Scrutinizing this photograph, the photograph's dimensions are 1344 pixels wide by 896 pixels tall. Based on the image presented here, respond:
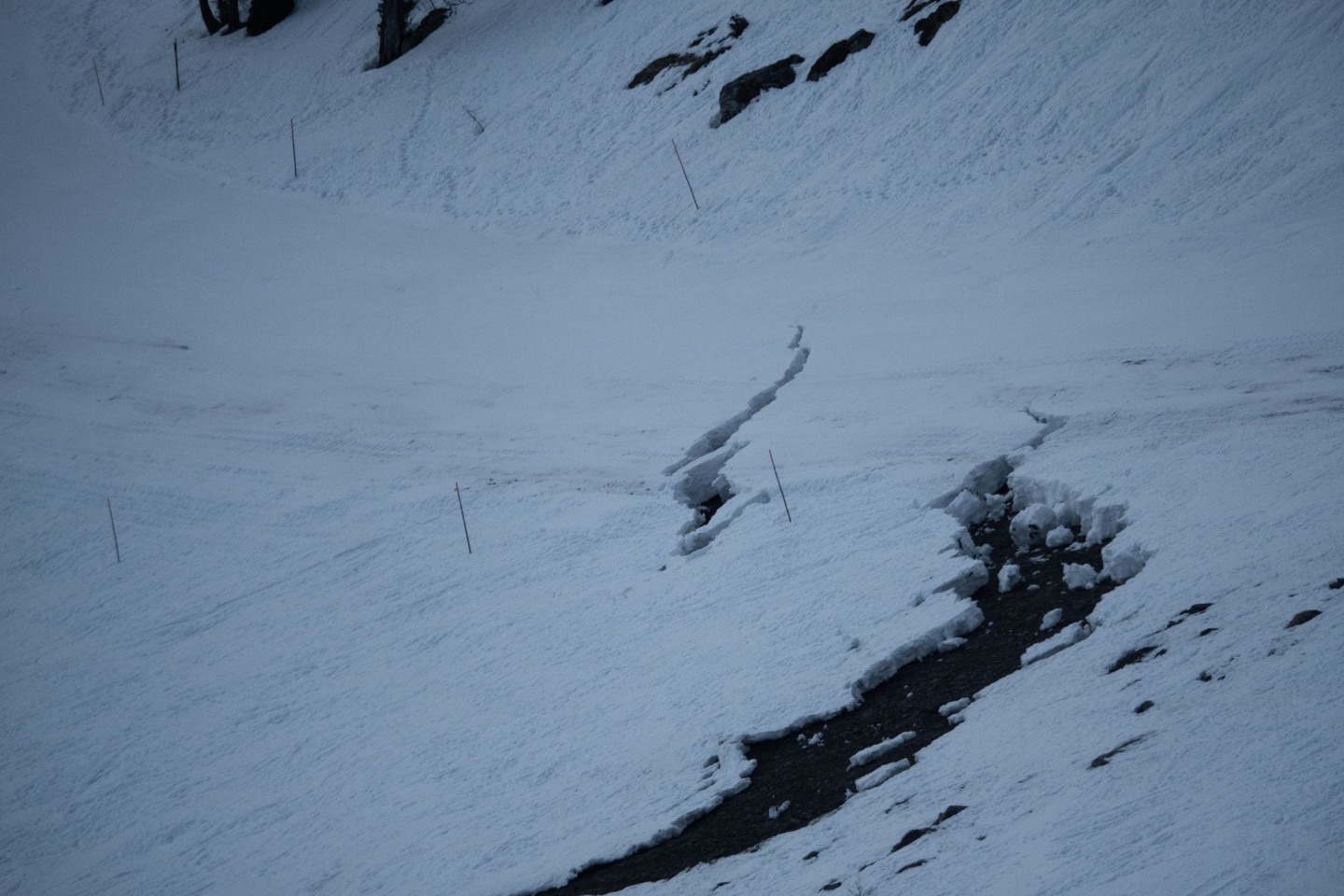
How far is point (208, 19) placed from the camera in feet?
91.2

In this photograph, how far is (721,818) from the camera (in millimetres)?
6219

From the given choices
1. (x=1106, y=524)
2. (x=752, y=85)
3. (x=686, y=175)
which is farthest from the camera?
(x=752, y=85)

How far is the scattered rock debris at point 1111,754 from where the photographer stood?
4.98 m

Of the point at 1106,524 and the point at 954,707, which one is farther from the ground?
the point at 1106,524

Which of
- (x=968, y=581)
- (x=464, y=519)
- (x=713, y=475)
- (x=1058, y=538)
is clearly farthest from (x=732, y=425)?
(x=1058, y=538)

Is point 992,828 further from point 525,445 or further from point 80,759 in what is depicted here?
point 525,445

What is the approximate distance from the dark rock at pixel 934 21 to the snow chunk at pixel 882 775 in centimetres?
1393

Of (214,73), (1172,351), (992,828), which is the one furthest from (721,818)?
(214,73)

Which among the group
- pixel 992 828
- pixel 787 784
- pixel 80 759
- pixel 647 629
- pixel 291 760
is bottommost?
pixel 80 759

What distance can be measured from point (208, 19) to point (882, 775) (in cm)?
2844

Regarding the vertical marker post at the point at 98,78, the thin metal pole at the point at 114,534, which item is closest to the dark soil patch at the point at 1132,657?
the thin metal pole at the point at 114,534

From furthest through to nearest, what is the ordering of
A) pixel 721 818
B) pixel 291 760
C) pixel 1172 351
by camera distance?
pixel 1172 351
pixel 291 760
pixel 721 818

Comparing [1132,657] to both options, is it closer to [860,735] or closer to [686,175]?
[860,735]

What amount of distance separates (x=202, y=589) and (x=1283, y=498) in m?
9.42
